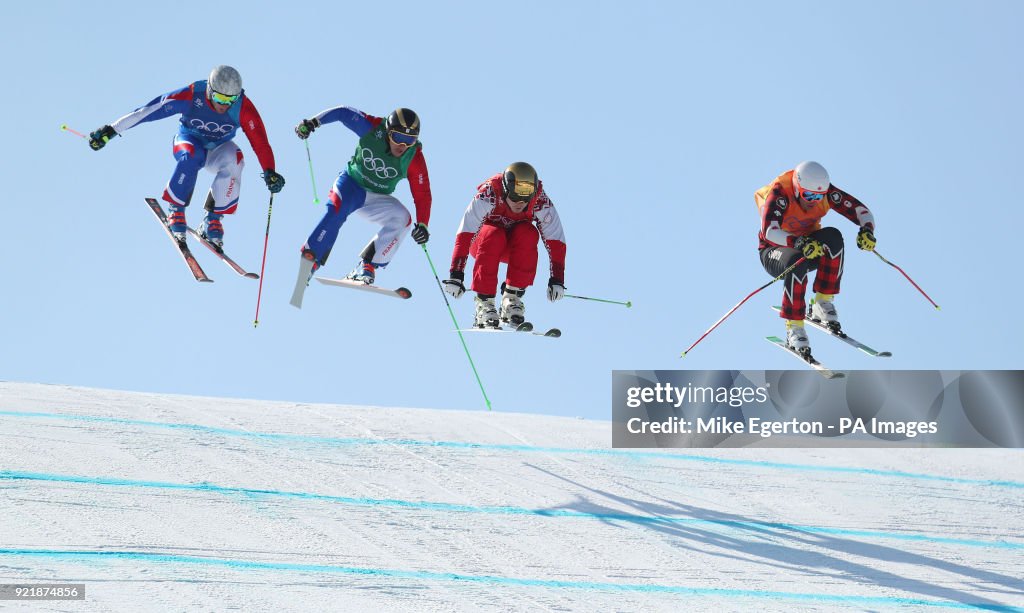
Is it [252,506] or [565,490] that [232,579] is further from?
[565,490]

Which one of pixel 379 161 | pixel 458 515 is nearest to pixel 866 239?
pixel 379 161

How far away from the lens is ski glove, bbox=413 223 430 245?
12273 mm

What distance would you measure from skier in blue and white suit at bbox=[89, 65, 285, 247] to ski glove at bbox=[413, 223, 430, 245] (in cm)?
129

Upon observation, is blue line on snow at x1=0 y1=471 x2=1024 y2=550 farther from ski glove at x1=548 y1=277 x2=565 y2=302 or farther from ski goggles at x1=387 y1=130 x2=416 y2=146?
ski goggles at x1=387 y1=130 x2=416 y2=146

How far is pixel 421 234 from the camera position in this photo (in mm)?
12289

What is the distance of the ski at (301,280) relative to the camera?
12133mm

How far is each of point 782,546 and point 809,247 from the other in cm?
287

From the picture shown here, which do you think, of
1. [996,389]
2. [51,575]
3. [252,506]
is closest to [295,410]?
[252,506]

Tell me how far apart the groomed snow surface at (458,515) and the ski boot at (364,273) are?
1442 mm

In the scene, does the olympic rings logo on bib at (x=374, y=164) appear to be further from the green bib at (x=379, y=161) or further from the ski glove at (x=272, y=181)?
the ski glove at (x=272, y=181)

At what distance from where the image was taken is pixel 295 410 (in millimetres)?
13383

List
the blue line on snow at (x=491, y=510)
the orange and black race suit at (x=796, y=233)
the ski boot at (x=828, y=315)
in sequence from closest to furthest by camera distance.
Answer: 1. the blue line on snow at (x=491, y=510)
2. the orange and black race suit at (x=796, y=233)
3. the ski boot at (x=828, y=315)

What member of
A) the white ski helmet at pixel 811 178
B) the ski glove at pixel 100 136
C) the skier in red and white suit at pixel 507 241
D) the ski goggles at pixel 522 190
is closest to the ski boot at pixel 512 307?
the skier in red and white suit at pixel 507 241

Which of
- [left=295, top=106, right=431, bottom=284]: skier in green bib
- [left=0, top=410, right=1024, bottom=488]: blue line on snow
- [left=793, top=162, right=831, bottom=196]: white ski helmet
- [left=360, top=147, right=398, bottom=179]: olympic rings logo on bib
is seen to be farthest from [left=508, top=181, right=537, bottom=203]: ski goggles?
[left=793, top=162, right=831, bottom=196]: white ski helmet
